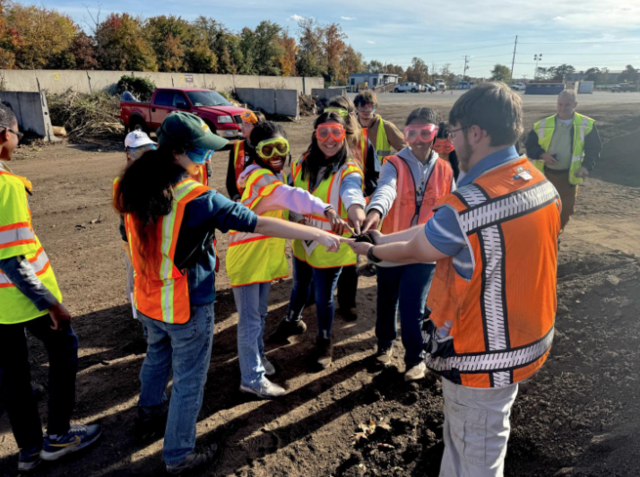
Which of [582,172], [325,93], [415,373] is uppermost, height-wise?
[325,93]

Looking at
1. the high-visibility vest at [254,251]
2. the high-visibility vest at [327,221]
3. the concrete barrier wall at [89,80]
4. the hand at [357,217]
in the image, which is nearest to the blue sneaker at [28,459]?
the high-visibility vest at [254,251]

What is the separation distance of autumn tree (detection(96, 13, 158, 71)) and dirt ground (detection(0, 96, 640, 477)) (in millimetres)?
26564

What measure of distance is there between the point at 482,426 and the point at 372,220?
151 cm

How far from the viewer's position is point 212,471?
274 cm

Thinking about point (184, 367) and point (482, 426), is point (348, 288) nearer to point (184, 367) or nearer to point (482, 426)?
point (184, 367)

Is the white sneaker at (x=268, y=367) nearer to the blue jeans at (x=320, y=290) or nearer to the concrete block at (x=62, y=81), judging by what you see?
the blue jeans at (x=320, y=290)

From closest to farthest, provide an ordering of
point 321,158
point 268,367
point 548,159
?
point 321,158
point 268,367
point 548,159

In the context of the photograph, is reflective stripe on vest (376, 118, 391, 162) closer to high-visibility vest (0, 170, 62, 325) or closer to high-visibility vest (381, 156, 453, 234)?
high-visibility vest (381, 156, 453, 234)

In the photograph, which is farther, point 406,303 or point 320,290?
point 320,290

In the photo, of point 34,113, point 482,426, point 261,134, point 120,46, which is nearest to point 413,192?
point 261,134

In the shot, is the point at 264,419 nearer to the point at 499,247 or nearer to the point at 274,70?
the point at 499,247

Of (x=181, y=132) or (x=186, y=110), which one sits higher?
(x=186, y=110)

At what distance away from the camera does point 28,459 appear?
8.81ft

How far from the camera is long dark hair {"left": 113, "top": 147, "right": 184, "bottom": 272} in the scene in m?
2.12
